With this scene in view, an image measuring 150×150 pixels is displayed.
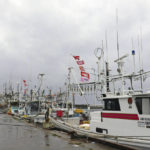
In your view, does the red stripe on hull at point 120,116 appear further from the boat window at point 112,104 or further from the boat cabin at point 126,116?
the boat window at point 112,104

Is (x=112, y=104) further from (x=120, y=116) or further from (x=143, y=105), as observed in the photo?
(x=143, y=105)

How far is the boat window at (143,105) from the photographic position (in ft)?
27.5

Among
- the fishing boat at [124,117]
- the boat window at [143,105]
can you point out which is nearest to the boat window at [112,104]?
the fishing boat at [124,117]

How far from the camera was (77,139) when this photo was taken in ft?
39.3

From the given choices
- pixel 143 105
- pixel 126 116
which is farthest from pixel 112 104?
pixel 143 105

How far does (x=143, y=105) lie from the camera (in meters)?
8.44

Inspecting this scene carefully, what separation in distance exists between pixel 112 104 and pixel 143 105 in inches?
70.3

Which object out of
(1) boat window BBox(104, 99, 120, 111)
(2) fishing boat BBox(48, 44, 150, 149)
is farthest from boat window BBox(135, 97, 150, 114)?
(1) boat window BBox(104, 99, 120, 111)

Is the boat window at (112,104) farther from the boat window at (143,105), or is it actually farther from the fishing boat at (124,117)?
the boat window at (143,105)

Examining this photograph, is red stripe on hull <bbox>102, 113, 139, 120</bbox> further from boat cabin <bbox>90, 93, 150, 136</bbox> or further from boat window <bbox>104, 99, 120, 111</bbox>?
boat window <bbox>104, 99, 120, 111</bbox>

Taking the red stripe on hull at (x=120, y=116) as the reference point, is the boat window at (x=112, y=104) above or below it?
above

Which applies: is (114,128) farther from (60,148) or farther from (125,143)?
(60,148)

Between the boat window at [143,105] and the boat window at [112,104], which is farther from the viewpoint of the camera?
the boat window at [112,104]

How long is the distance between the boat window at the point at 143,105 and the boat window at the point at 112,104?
118cm
